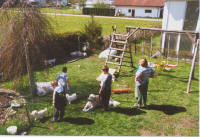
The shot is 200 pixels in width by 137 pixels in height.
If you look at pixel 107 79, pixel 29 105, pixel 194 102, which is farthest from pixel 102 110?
pixel 194 102

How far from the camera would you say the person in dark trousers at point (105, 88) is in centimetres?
583

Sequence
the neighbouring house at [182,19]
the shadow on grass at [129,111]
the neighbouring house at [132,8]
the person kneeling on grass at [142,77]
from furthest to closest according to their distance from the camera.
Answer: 1. the neighbouring house at [132,8]
2. the neighbouring house at [182,19]
3. the shadow on grass at [129,111]
4. the person kneeling on grass at [142,77]

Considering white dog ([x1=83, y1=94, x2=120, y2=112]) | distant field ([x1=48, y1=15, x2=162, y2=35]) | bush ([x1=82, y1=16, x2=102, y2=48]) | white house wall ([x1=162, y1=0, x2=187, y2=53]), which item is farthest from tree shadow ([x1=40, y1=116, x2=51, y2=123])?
white house wall ([x1=162, y1=0, x2=187, y2=53])

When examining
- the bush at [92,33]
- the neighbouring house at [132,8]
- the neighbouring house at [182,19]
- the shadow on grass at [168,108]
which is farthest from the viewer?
the neighbouring house at [132,8]

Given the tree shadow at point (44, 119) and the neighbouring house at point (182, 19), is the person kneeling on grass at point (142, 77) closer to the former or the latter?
the tree shadow at point (44, 119)

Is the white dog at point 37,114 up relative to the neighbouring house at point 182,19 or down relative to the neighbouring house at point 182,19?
down

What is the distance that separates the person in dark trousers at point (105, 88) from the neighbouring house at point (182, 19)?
6.74 m

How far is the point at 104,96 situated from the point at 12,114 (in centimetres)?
290

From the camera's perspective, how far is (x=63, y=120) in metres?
5.82

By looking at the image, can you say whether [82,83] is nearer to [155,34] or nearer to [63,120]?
[63,120]

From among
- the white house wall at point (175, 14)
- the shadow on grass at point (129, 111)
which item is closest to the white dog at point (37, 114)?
the shadow on grass at point (129, 111)

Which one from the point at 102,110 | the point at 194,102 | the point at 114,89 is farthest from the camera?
the point at 114,89

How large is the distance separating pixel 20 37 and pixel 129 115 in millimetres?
4172

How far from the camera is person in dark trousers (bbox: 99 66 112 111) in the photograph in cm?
583
